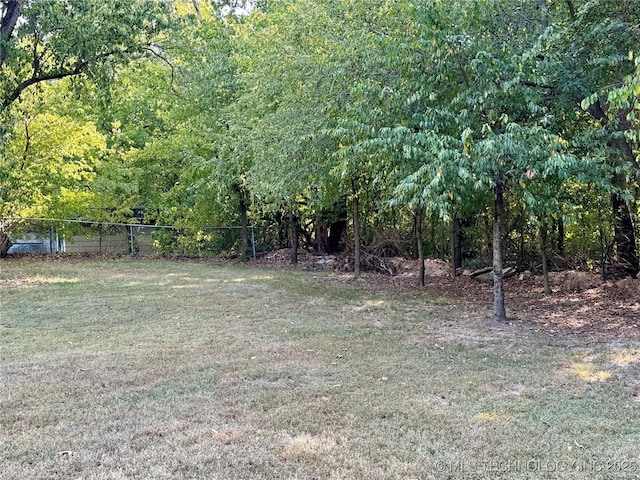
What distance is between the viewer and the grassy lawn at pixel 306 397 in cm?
280

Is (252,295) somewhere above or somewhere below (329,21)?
below

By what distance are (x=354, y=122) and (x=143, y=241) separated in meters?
13.3

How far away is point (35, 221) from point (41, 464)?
14978mm

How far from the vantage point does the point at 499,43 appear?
673 cm

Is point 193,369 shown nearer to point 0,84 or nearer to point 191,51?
point 0,84

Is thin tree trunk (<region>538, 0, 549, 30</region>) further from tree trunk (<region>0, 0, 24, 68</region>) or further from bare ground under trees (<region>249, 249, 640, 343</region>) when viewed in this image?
tree trunk (<region>0, 0, 24, 68</region>)

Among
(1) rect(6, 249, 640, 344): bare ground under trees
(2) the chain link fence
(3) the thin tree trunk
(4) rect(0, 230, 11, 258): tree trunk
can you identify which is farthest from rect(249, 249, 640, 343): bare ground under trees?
(4) rect(0, 230, 11, 258): tree trunk

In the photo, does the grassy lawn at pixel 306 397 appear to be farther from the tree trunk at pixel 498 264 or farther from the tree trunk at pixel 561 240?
the tree trunk at pixel 561 240

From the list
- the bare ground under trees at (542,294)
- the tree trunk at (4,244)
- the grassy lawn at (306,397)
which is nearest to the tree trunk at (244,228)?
the bare ground under trees at (542,294)

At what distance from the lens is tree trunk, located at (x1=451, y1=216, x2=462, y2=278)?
36.8ft

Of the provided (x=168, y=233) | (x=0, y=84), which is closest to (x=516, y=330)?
(x=0, y=84)

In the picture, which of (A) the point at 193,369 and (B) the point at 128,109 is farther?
(B) the point at 128,109

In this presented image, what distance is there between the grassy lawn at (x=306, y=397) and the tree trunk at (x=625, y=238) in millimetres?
3790

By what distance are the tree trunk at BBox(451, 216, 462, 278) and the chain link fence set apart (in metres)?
6.90
